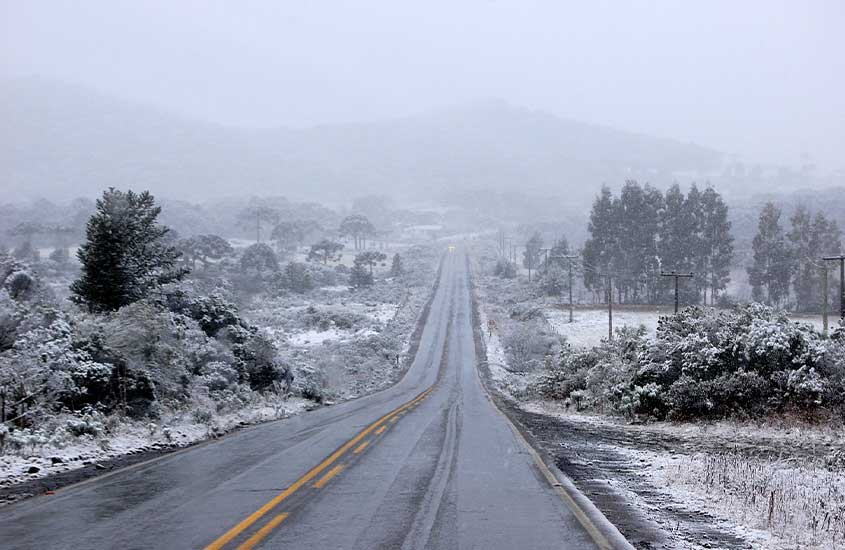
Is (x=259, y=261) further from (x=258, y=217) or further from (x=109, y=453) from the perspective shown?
(x=109, y=453)

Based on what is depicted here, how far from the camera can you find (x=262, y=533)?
7.33 m

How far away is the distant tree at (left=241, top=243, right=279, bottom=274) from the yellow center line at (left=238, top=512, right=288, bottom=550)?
9977 cm

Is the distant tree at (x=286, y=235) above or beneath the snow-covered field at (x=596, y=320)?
above

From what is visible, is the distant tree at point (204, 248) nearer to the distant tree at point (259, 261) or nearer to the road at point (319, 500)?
the distant tree at point (259, 261)

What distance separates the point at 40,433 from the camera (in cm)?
1343

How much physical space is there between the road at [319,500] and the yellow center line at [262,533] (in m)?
0.01

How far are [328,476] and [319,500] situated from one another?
1830mm

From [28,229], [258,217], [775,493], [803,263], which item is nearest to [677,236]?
[803,263]

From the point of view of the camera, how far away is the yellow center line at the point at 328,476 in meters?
10.1

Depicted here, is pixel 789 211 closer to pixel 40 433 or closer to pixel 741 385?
pixel 741 385

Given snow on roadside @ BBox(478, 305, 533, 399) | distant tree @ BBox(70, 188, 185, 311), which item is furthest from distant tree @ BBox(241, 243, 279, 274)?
distant tree @ BBox(70, 188, 185, 311)

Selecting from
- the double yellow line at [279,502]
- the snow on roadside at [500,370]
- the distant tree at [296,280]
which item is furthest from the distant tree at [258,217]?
the double yellow line at [279,502]

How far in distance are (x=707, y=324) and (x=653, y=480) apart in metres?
12.1

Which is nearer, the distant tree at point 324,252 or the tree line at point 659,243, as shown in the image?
the tree line at point 659,243
